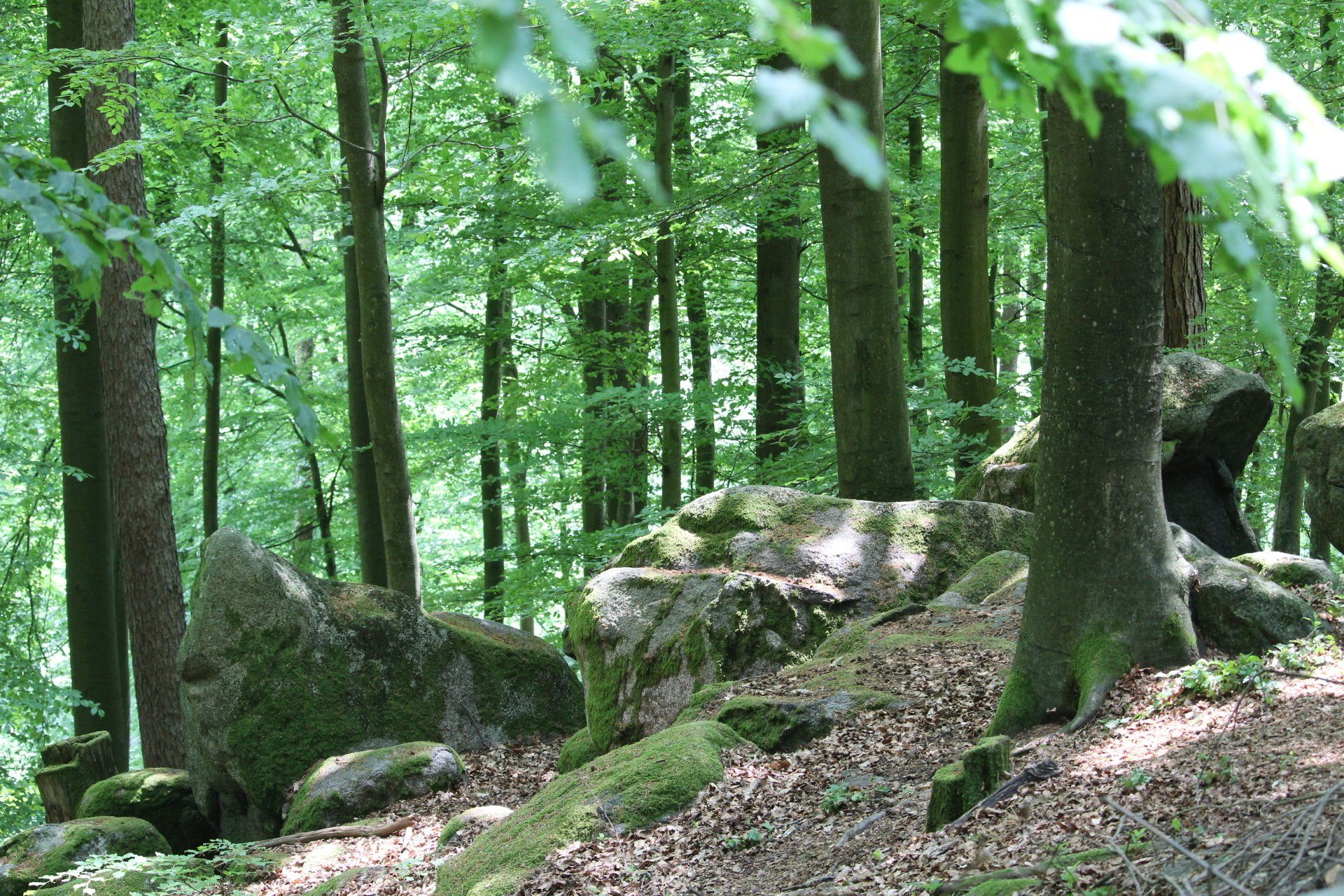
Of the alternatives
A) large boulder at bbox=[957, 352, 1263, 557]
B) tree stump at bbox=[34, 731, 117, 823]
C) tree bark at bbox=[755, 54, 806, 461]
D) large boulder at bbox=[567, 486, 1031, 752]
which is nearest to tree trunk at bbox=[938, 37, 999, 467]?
tree bark at bbox=[755, 54, 806, 461]

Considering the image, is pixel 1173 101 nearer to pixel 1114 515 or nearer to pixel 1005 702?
pixel 1114 515

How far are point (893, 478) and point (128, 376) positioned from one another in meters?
6.89

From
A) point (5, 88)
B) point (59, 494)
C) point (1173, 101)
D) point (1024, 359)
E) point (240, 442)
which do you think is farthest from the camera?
point (1024, 359)

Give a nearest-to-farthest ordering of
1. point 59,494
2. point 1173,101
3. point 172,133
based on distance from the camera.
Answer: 1. point 1173,101
2. point 172,133
3. point 59,494

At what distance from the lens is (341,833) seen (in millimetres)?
6852

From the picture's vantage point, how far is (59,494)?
1474 cm

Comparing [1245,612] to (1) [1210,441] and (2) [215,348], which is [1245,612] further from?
(2) [215,348]

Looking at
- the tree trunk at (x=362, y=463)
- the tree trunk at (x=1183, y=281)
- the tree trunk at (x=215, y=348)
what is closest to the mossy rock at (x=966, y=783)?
the tree trunk at (x=1183, y=281)

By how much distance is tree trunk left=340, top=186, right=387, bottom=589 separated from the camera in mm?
13055

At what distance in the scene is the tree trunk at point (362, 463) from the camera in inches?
514

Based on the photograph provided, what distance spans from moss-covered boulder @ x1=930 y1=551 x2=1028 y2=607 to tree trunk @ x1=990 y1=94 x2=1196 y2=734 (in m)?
2.04

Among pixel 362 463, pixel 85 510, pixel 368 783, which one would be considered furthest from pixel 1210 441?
pixel 85 510

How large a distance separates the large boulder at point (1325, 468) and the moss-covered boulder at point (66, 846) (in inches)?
303

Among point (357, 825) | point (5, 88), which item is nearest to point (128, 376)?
point (5, 88)
